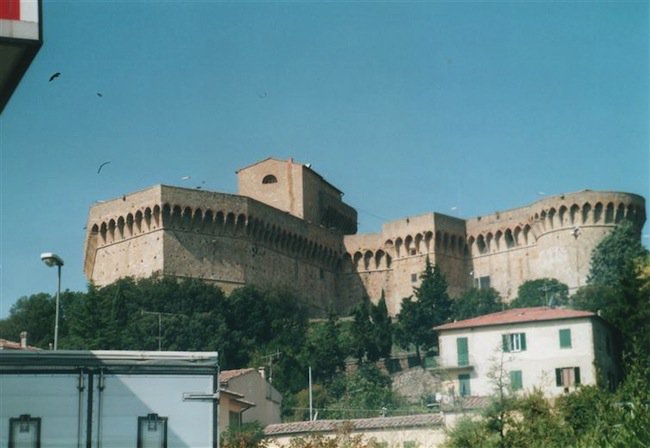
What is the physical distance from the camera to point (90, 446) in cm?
1422

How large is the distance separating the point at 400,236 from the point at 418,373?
1893 cm

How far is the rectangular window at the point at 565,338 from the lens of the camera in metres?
43.8

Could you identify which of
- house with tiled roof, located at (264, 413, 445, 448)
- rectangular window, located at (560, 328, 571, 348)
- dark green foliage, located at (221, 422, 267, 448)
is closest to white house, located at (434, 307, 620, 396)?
rectangular window, located at (560, 328, 571, 348)

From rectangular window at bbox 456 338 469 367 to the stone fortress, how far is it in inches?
986

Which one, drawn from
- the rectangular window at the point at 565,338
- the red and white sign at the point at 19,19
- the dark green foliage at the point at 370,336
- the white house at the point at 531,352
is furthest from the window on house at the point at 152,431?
the dark green foliage at the point at 370,336

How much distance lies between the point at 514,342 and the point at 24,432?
32.7 meters

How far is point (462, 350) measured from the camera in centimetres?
4666

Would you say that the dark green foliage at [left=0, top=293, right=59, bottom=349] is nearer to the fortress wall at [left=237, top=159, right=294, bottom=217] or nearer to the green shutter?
the fortress wall at [left=237, top=159, right=294, bottom=217]

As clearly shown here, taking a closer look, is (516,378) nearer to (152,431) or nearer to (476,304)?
(476,304)

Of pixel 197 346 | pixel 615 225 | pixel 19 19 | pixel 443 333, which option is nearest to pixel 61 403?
pixel 19 19

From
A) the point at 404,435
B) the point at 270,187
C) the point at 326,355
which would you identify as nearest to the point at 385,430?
the point at 404,435

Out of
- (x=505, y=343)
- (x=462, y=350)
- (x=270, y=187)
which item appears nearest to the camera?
(x=505, y=343)

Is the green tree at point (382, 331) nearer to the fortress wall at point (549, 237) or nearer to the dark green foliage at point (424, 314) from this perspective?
the dark green foliage at point (424, 314)

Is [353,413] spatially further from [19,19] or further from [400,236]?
[19,19]
